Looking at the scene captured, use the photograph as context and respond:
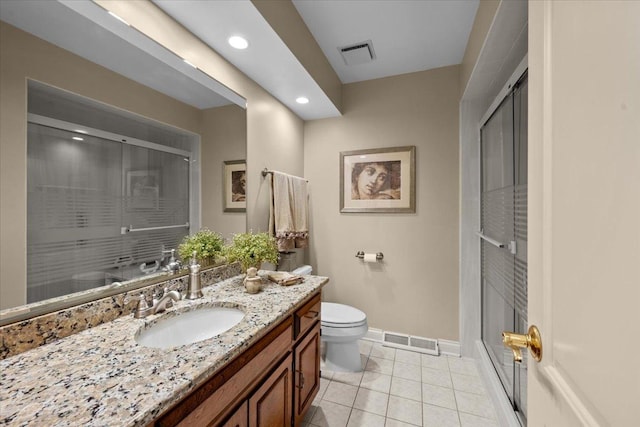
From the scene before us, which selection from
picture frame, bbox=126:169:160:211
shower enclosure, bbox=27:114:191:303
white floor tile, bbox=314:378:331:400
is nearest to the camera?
shower enclosure, bbox=27:114:191:303

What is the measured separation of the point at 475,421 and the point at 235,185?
7.03ft

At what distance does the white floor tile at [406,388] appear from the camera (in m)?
1.87

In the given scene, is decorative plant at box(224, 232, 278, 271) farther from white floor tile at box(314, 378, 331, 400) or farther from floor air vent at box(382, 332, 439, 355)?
floor air vent at box(382, 332, 439, 355)

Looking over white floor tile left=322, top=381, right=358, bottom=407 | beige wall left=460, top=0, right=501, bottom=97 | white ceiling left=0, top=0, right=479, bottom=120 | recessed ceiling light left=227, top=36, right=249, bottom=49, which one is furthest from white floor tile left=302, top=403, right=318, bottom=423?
beige wall left=460, top=0, right=501, bottom=97

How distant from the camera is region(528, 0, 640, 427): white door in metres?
0.35

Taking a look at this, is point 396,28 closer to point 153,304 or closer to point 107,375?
point 153,304

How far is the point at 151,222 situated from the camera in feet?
4.26

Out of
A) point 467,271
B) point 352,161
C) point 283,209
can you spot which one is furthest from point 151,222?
point 467,271

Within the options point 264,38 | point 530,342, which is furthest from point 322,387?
point 264,38

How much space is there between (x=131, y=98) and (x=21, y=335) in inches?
38.5

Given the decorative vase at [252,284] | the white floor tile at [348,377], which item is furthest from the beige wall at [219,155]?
the white floor tile at [348,377]

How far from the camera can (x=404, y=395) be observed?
1.87m

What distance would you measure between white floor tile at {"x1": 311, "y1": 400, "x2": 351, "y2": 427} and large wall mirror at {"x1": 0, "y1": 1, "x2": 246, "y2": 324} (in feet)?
4.22

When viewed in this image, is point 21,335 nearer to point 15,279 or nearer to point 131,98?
point 15,279
